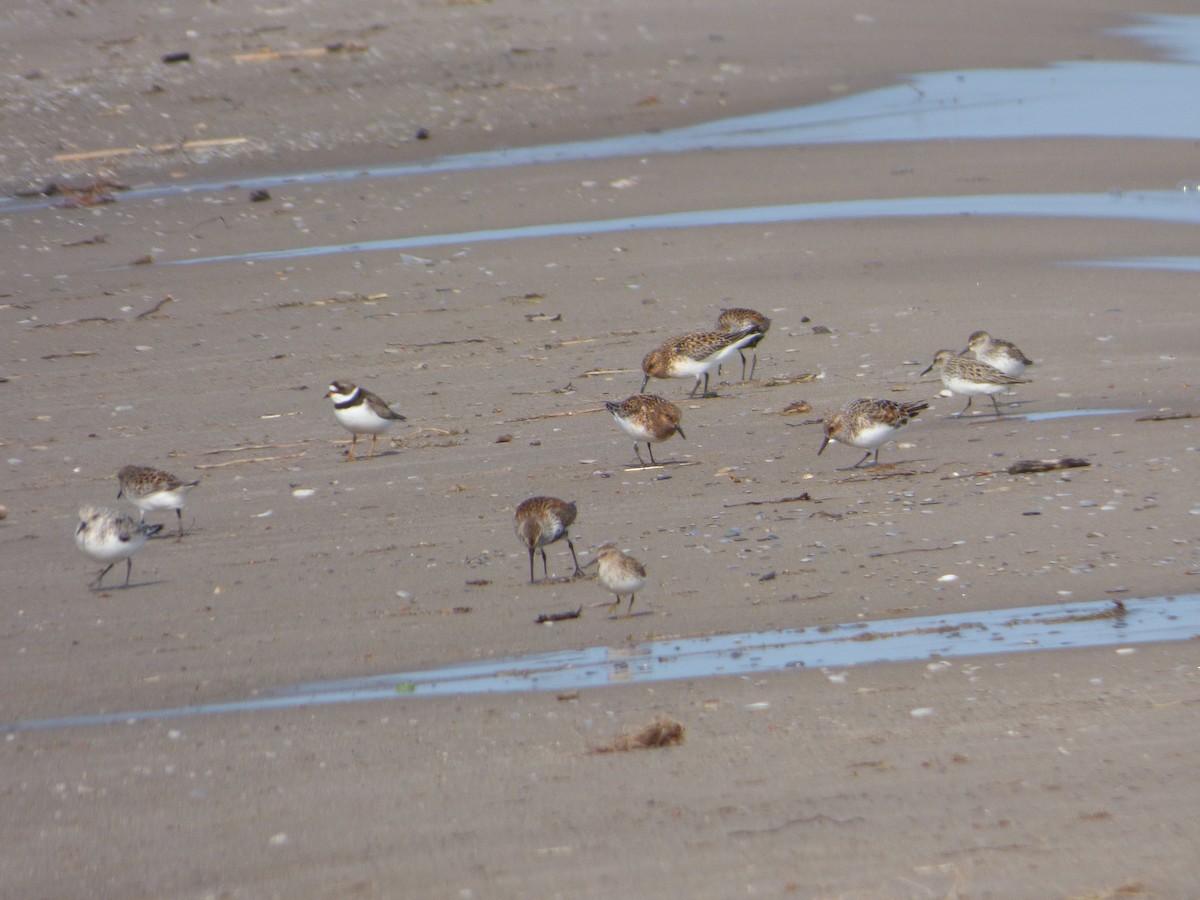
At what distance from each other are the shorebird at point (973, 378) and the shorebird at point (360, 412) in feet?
10.6

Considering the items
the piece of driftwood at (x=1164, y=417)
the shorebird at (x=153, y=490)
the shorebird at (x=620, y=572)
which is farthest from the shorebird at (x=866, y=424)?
the shorebird at (x=153, y=490)

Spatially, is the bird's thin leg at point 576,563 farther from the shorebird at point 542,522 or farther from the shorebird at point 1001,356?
the shorebird at point 1001,356

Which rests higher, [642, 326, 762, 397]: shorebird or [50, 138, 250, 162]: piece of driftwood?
[642, 326, 762, 397]: shorebird

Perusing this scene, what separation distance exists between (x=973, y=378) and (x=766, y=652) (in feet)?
12.5

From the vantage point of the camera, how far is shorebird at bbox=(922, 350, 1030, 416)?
970 centimetres

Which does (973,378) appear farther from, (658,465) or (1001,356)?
(658,465)

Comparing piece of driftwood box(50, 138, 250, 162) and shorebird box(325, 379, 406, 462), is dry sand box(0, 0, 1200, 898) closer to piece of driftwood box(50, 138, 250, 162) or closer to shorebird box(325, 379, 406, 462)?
piece of driftwood box(50, 138, 250, 162)

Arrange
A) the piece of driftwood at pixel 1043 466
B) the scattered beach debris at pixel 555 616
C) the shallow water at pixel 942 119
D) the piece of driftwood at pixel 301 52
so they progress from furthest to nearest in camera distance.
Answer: the piece of driftwood at pixel 301 52, the shallow water at pixel 942 119, the piece of driftwood at pixel 1043 466, the scattered beach debris at pixel 555 616

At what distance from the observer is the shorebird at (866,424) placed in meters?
8.83

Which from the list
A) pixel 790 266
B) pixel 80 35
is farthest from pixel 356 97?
pixel 790 266

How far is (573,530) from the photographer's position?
816 cm

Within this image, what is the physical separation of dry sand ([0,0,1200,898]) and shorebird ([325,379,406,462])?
0.83 feet

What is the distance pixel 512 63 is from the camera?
74.6ft

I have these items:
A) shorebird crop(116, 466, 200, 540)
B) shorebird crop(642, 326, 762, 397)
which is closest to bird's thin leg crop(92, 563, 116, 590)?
shorebird crop(116, 466, 200, 540)
